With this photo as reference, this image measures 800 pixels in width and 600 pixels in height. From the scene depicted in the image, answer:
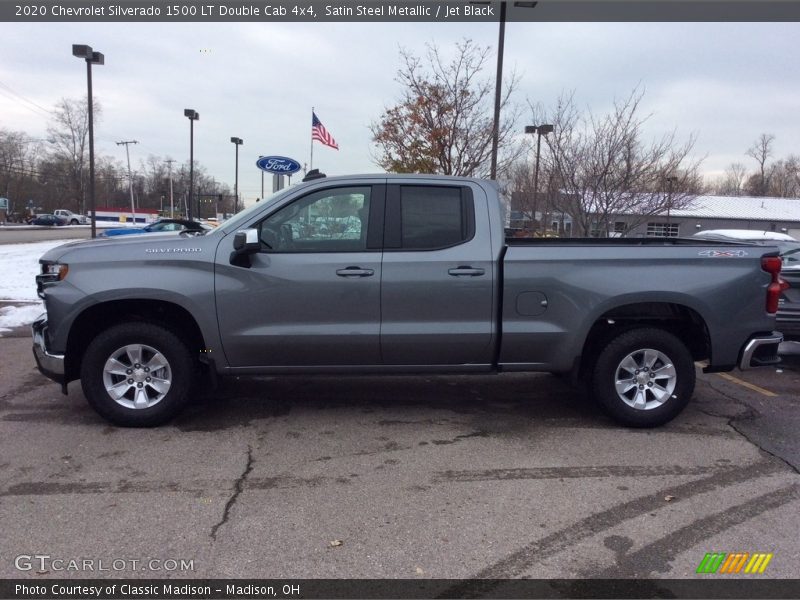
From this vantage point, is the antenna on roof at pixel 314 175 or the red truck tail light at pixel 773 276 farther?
the antenna on roof at pixel 314 175

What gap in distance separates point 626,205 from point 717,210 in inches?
1720

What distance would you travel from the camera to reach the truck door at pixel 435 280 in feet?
15.9

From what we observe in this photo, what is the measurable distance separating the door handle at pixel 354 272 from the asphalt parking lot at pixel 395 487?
1277 mm

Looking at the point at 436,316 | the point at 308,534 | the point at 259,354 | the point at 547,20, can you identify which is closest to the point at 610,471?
the point at 436,316

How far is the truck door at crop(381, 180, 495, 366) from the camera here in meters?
4.86

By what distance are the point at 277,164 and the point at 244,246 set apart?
10.9m

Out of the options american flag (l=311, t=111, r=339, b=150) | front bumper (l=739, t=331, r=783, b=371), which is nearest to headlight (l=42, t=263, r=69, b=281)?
front bumper (l=739, t=331, r=783, b=371)

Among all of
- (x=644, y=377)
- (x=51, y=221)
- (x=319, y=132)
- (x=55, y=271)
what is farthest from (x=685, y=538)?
(x=51, y=221)

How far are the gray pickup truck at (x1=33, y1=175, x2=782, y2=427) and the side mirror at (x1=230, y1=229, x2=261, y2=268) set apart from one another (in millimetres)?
32

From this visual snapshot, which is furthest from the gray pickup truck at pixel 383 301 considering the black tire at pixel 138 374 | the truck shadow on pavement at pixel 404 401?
the truck shadow on pavement at pixel 404 401

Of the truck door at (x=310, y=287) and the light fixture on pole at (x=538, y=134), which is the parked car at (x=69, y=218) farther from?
the truck door at (x=310, y=287)

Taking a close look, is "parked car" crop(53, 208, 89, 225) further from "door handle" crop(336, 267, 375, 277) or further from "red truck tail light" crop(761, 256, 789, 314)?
"red truck tail light" crop(761, 256, 789, 314)

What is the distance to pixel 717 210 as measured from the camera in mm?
50219

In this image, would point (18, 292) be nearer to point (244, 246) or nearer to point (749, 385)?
point (244, 246)
